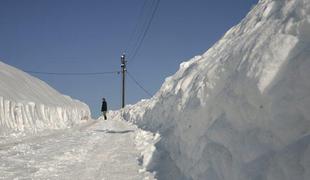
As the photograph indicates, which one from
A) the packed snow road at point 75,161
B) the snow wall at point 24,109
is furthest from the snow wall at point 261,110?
the snow wall at point 24,109

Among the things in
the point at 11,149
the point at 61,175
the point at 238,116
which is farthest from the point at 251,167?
the point at 11,149

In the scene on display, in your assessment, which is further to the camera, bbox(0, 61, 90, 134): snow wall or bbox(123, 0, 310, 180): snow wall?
bbox(0, 61, 90, 134): snow wall

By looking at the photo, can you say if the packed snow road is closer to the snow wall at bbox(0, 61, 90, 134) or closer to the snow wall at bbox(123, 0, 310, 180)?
the snow wall at bbox(123, 0, 310, 180)

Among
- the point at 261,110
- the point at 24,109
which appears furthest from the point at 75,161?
the point at 24,109

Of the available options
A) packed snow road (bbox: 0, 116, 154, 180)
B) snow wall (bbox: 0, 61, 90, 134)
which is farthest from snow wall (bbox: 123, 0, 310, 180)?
snow wall (bbox: 0, 61, 90, 134)

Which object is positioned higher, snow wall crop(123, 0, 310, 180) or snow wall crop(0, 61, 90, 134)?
snow wall crop(0, 61, 90, 134)

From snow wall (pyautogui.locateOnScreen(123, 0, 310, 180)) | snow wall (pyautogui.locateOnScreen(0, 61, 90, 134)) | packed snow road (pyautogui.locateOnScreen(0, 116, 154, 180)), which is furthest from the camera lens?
snow wall (pyautogui.locateOnScreen(0, 61, 90, 134))

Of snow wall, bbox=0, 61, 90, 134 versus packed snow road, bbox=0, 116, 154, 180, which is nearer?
packed snow road, bbox=0, 116, 154, 180

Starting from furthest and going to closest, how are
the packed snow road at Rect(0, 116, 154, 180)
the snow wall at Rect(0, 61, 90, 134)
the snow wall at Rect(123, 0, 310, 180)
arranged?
the snow wall at Rect(0, 61, 90, 134)
the packed snow road at Rect(0, 116, 154, 180)
the snow wall at Rect(123, 0, 310, 180)

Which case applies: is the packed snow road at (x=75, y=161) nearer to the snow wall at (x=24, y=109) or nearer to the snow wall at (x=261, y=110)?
the snow wall at (x=261, y=110)

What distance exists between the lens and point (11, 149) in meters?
10.8

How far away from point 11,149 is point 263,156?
29.1 feet

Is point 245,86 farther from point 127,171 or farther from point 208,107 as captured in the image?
point 127,171

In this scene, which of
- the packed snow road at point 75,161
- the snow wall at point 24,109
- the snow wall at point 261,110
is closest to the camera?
the snow wall at point 261,110
